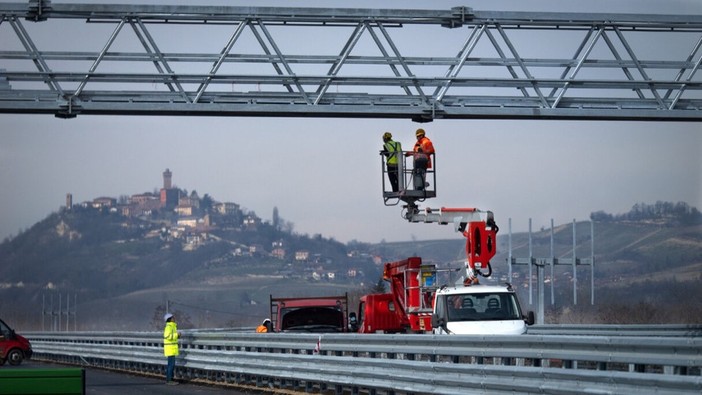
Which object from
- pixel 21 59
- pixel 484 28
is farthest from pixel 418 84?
pixel 21 59

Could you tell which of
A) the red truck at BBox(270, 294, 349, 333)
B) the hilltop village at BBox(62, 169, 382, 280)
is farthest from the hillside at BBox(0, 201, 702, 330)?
the red truck at BBox(270, 294, 349, 333)

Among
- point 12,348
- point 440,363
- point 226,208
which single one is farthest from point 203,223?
point 440,363

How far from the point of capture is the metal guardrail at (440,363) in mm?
12862

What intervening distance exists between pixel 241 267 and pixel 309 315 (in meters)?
101

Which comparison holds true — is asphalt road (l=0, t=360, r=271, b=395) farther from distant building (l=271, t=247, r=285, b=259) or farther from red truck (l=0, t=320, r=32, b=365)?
distant building (l=271, t=247, r=285, b=259)

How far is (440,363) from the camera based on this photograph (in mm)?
17516

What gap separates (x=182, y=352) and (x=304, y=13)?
1057cm

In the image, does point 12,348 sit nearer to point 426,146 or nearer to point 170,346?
point 170,346

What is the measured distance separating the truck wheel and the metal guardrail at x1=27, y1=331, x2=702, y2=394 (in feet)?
21.1

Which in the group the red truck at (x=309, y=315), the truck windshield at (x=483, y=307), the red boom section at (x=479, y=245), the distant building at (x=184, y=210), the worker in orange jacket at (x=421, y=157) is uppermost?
the distant building at (x=184, y=210)

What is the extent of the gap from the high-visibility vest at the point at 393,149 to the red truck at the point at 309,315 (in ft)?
21.8

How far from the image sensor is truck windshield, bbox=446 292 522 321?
22828 millimetres

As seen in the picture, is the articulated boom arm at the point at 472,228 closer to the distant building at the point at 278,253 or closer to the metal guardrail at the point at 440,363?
the metal guardrail at the point at 440,363

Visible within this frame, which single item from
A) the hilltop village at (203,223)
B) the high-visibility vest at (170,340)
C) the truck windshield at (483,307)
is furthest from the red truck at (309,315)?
the hilltop village at (203,223)
